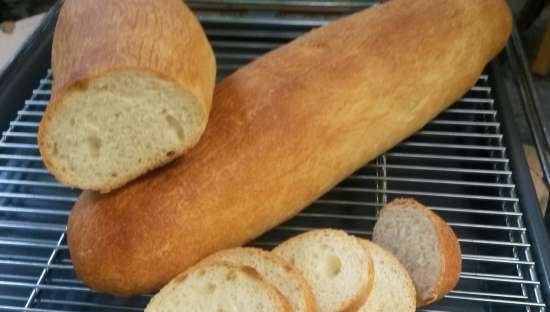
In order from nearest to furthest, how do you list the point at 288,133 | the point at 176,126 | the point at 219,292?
the point at 219,292 → the point at 176,126 → the point at 288,133

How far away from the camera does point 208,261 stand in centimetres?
114

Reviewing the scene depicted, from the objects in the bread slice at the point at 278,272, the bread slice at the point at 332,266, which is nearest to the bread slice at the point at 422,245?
the bread slice at the point at 332,266

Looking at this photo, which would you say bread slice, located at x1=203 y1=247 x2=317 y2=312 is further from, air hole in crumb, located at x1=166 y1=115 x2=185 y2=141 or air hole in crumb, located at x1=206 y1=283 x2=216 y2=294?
air hole in crumb, located at x1=166 y1=115 x2=185 y2=141

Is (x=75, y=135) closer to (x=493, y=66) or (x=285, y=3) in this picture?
(x=285, y=3)

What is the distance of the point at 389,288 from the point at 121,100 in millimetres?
630

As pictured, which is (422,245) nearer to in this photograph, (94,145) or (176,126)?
(176,126)

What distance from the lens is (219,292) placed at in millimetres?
1046

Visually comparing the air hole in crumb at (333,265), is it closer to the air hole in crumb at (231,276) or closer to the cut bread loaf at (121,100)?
the air hole in crumb at (231,276)

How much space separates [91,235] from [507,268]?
920 millimetres

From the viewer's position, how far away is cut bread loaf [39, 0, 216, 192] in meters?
1.08

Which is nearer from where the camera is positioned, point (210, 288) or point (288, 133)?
point (210, 288)

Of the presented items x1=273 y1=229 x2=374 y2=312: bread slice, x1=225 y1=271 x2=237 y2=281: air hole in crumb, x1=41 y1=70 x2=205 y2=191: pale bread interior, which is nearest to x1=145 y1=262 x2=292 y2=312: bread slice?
x1=225 y1=271 x2=237 y2=281: air hole in crumb

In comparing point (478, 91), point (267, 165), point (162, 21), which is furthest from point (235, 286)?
point (478, 91)

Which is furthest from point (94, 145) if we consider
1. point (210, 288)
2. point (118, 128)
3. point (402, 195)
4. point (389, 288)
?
point (402, 195)
